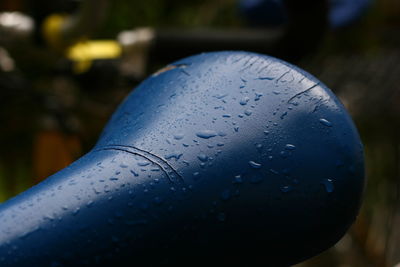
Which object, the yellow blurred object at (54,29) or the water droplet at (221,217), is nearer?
the water droplet at (221,217)

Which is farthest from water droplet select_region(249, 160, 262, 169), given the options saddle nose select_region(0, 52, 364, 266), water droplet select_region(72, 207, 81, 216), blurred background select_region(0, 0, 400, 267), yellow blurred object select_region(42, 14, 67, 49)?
yellow blurred object select_region(42, 14, 67, 49)

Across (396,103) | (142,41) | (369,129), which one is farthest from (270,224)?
(369,129)

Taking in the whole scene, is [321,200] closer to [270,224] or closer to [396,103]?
[270,224]

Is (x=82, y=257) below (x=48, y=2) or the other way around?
below

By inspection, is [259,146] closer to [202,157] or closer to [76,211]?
[202,157]

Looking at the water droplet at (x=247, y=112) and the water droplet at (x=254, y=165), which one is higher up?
the water droplet at (x=247, y=112)

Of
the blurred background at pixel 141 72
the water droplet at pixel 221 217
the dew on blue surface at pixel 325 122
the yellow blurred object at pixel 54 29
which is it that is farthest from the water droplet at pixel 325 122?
the yellow blurred object at pixel 54 29

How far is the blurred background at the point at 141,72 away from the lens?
1222 millimetres

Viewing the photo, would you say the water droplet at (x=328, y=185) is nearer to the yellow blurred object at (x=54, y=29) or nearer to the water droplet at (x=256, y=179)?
the water droplet at (x=256, y=179)

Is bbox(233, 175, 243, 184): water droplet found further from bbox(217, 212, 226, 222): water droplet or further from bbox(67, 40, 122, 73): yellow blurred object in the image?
bbox(67, 40, 122, 73): yellow blurred object

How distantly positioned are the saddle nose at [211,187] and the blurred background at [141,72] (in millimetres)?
649

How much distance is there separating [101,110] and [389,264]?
1188mm

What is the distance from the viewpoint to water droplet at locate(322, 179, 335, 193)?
0.49m

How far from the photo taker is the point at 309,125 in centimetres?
50
